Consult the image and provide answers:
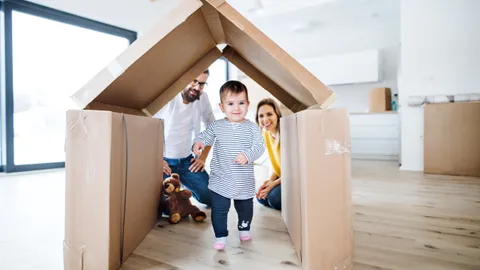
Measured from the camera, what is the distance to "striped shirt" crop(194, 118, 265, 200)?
38.9 inches

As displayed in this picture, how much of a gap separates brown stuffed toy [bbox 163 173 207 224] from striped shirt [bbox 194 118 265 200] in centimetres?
25

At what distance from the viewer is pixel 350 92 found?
13.5 feet

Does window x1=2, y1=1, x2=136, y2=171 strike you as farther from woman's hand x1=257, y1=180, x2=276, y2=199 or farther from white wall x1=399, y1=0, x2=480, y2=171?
white wall x1=399, y1=0, x2=480, y2=171

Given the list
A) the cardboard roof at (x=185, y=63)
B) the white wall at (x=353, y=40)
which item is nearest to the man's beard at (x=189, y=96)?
the cardboard roof at (x=185, y=63)

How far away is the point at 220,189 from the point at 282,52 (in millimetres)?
505

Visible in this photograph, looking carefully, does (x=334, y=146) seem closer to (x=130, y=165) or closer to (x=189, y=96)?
(x=130, y=165)

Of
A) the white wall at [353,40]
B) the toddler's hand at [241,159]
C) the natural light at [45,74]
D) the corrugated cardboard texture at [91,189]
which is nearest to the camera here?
the corrugated cardboard texture at [91,189]

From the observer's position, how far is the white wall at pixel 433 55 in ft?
8.00

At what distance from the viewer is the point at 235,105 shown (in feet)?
3.36

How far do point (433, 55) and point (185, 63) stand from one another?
8.09 feet

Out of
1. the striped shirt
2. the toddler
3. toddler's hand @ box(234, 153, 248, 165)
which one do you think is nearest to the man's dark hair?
the toddler

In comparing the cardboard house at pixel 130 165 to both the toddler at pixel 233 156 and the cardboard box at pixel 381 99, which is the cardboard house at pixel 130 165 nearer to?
the toddler at pixel 233 156

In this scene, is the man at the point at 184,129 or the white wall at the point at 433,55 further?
the white wall at the point at 433,55

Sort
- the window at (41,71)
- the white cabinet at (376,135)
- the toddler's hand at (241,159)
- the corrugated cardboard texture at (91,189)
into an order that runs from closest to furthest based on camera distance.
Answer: the corrugated cardboard texture at (91,189) → the toddler's hand at (241,159) → the window at (41,71) → the white cabinet at (376,135)
